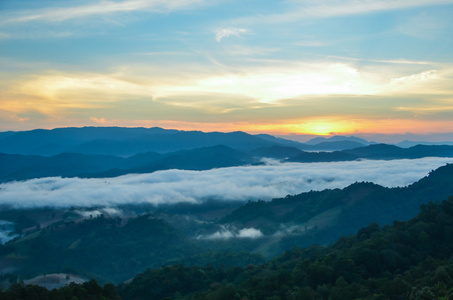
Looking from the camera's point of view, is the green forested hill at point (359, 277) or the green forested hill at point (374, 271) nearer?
the green forested hill at point (359, 277)

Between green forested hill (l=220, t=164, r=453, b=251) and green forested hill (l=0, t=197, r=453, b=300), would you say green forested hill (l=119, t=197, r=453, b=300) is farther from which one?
green forested hill (l=220, t=164, r=453, b=251)

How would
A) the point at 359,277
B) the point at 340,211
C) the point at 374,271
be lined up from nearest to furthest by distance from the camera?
1. the point at 359,277
2. the point at 374,271
3. the point at 340,211

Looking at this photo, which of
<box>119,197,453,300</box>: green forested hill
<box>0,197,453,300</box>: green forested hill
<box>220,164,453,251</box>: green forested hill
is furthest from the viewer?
<box>220,164,453,251</box>: green forested hill

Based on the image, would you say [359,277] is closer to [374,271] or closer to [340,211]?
[374,271]

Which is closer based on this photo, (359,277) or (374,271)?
(359,277)

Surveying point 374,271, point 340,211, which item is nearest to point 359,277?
point 374,271

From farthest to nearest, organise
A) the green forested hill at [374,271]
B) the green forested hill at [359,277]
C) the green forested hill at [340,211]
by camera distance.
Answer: the green forested hill at [340,211] < the green forested hill at [374,271] < the green forested hill at [359,277]

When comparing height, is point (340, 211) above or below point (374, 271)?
below

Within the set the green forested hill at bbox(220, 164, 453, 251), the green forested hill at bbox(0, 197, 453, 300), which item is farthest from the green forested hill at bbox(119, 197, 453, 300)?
the green forested hill at bbox(220, 164, 453, 251)

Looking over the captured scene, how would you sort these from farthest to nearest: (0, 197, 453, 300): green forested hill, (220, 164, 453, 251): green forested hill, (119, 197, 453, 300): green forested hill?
(220, 164, 453, 251): green forested hill → (119, 197, 453, 300): green forested hill → (0, 197, 453, 300): green forested hill

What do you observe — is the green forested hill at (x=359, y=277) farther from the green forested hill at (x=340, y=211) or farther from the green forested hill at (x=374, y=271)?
the green forested hill at (x=340, y=211)

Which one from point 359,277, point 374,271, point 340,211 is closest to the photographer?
point 359,277

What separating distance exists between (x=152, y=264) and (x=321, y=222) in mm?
64310

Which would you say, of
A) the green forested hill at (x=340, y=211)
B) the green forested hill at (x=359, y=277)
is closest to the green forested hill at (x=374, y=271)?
the green forested hill at (x=359, y=277)
